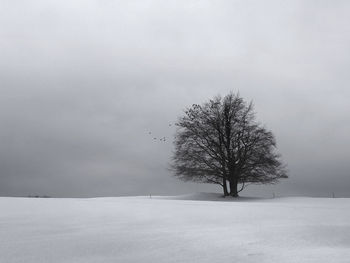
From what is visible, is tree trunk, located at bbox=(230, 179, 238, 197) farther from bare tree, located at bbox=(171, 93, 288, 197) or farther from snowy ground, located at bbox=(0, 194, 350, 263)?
snowy ground, located at bbox=(0, 194, 350, 263)

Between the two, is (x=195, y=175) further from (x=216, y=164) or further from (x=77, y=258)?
(x=77, y=258)

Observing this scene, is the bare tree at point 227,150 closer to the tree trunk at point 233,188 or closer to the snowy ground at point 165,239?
the tree trunk at point 233,188

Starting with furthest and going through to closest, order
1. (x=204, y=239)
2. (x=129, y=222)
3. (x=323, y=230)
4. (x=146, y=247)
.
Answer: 1. (x=129, y=222)
2. (x=323, y=230)
3. (x=204, y=239)
4. (x=146, y=247)

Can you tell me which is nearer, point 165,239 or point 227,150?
point 165,239

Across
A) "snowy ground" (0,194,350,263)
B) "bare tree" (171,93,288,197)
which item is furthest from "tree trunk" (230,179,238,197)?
"snowy ground" (0,194,350,263)

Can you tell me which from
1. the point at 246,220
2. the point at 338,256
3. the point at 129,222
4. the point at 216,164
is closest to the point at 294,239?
the point at 338,256

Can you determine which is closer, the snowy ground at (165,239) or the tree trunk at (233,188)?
the snowy ground at (165,239)

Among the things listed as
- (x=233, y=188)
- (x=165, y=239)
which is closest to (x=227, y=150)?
(x=233, y=188)

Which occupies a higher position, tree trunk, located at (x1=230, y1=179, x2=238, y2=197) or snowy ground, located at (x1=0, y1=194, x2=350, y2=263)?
tree trunk, located at (x1=230, y1=179, x2=238, y2=197)

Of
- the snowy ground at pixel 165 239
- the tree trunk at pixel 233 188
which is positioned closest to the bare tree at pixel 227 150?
the tree trunk at pixel 233 188

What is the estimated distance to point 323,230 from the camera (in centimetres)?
662

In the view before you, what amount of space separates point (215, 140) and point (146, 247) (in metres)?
23.4

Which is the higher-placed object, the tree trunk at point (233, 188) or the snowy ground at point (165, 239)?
the tree trunk at point (233, 188)

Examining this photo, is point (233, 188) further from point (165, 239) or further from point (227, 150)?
point (165, 239)
